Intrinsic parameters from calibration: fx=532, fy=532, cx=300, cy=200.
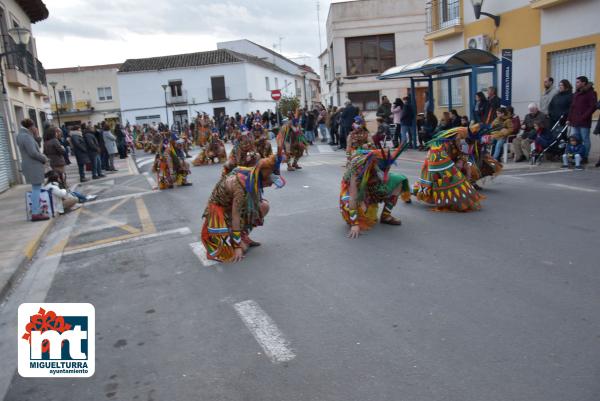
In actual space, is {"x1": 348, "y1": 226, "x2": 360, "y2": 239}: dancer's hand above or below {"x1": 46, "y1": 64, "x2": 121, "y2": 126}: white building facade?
below

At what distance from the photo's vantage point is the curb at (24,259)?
5.84 metres

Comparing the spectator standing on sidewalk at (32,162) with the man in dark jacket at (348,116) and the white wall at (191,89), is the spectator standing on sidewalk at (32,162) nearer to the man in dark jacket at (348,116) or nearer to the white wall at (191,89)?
the man in dark jacket at (348,116)

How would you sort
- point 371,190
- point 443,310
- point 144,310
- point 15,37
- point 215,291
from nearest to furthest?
point 443,310 < point 144,310 < point 215,291 < point 371,190 < point 15,37

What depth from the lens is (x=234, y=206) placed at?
5.79m

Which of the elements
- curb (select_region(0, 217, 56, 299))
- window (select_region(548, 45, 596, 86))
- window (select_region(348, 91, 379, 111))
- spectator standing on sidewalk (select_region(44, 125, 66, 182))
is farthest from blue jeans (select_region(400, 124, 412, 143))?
window (select_region(348, 91, 379, 111))

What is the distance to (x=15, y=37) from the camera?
1284 cm

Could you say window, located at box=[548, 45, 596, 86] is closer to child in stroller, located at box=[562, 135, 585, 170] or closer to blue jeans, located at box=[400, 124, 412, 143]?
child in stroller, located at box=[562, 135, 585, 170]

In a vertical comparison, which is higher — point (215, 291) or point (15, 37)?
point (15, 37)

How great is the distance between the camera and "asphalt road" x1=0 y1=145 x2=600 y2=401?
3355 millimetres

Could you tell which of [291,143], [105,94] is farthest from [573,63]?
[105,94]

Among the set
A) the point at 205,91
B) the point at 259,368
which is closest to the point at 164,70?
the point at 205,91

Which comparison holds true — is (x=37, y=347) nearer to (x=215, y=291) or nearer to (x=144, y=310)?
(x=144, y=310)

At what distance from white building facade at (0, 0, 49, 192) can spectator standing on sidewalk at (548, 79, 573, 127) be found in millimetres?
13042

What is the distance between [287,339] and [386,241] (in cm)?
281
